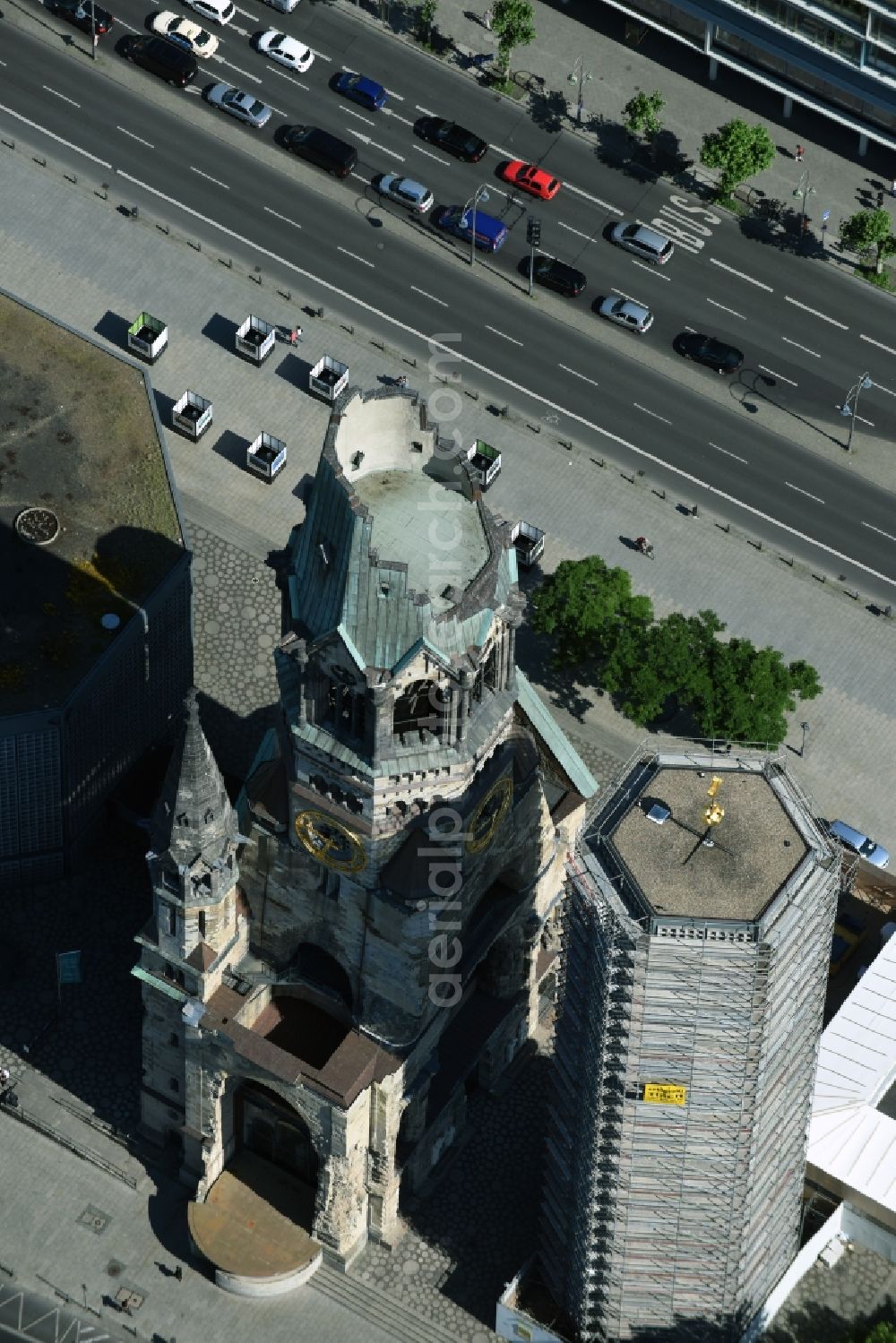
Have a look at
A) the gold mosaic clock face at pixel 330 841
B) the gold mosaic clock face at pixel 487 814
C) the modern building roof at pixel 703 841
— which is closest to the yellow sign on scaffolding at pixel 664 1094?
the modern building roof at pixel 703 841

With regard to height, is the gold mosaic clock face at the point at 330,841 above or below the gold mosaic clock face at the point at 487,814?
below

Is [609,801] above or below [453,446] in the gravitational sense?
below

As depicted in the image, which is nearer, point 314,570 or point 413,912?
point 314,570

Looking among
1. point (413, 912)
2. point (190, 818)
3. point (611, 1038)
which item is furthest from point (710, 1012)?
point (190, 818)


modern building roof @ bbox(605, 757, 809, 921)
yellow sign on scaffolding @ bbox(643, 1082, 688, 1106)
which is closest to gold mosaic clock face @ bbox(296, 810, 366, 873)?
modern building roof @ bbox(605, 757, 809, 921)

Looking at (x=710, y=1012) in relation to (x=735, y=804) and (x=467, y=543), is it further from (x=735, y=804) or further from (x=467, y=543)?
(x=467, y=543)

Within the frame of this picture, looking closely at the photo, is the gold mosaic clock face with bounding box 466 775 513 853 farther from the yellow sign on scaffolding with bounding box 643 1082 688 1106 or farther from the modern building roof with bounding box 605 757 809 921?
the yellow sign on scaffolding with bounding box 643 1082 688 1106

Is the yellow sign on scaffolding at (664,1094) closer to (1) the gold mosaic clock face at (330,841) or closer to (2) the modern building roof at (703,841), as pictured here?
(2) the modern building roof at (703,841)
